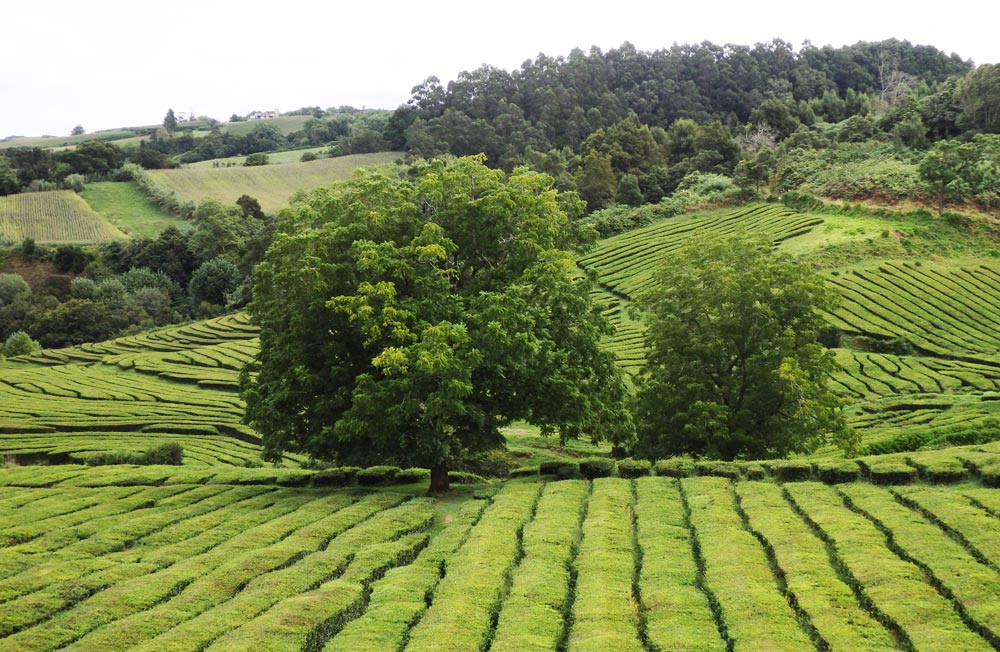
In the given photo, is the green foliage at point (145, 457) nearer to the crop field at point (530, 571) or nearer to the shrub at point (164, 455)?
the shrub at point (164, 455)

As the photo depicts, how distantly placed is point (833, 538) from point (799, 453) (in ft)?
48.4

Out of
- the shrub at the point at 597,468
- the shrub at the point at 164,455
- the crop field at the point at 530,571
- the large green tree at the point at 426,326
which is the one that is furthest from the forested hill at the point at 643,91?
the crop field at the point at 530,571

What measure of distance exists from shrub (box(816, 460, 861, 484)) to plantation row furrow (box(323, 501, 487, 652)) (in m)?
10.6

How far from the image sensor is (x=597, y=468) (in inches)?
1026

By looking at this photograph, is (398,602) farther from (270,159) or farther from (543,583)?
(270,159)

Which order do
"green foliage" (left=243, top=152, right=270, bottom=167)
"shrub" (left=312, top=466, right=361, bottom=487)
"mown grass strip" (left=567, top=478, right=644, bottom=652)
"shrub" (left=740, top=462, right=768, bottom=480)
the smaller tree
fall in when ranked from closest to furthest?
"mown grass strip" (left=567, top=478, right=644, bottom=652) → "shrub" (left=740, top=462, right=768, bottom=480) → "shrub" (left=312, top=466, right=361, bottom=487) → the smaller tree → "green foliage" (left=243, top=152, right=270, bottom=167)

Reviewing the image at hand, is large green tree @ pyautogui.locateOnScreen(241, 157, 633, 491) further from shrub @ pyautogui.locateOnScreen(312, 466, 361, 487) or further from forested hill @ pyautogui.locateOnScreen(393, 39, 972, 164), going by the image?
forested hill @ pyautogui.locateOnScreen(393, 39, 972, 164)

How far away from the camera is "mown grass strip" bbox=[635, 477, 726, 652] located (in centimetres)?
1304

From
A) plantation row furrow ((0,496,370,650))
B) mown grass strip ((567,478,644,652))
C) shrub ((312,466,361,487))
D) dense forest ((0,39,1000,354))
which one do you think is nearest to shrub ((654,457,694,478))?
mown grass strip ((567,478,644,652))

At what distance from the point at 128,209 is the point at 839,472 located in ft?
408

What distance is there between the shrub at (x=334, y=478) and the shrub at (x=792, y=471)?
13429 millimetres

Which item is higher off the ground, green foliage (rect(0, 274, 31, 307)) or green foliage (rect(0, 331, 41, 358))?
green foliage (rect(0, 274, 31, 307))

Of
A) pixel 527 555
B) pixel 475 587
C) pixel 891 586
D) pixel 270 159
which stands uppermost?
pixel 270 159

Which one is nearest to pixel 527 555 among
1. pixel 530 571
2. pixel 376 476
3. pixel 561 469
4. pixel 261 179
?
pixel 530 571
